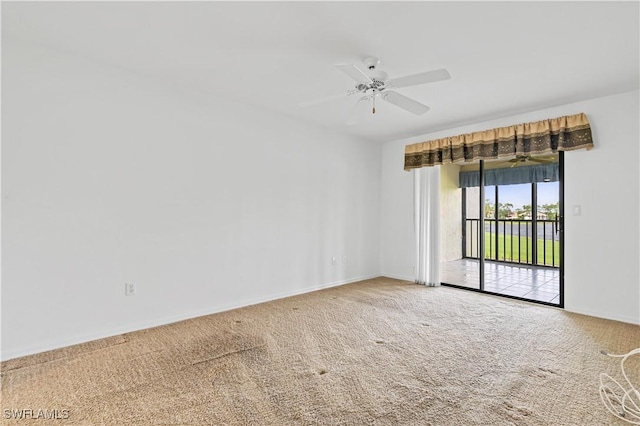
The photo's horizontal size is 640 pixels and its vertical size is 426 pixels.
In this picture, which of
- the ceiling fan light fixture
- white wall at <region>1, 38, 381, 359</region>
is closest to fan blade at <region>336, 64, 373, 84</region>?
the ceiling fan light fixture

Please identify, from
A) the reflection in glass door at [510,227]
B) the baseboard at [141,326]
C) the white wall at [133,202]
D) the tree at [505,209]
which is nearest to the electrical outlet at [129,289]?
the white wall at [133,202]

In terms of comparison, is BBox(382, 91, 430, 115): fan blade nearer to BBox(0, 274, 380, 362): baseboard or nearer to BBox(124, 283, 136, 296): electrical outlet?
BBox(0, 274, 380, 362): baseboard

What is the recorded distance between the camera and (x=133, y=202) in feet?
9.73

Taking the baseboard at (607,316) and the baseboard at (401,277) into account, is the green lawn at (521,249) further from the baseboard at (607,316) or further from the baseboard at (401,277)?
the baseboard at (607,316)

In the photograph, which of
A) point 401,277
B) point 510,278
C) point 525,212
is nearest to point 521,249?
point 525,212

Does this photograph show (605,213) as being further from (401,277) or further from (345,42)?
(345,42)

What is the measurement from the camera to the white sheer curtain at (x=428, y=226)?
487 cm

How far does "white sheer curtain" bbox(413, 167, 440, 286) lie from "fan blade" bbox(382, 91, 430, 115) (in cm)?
223

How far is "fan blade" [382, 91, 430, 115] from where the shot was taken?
273 cm

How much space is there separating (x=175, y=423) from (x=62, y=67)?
292 centimetres

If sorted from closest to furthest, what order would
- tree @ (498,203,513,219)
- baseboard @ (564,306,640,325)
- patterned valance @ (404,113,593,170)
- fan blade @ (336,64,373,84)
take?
fan blade @ (336,64,373,84), baseboard @ (564,306,640,325), patterned valance @ (404,113,593,170), tree @ (498,203,513,219)

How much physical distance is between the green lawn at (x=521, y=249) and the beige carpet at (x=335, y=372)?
8.79 ft

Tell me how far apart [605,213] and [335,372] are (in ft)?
11.5

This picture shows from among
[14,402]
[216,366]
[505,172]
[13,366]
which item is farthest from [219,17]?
[505,172]
